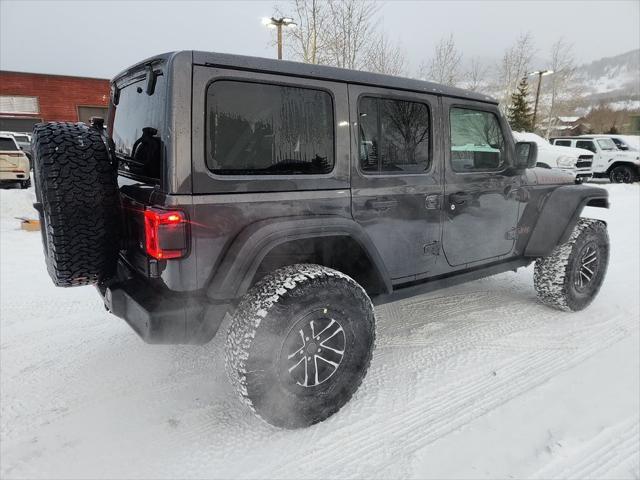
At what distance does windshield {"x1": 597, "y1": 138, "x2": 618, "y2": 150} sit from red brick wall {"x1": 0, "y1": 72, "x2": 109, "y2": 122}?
3069 cm

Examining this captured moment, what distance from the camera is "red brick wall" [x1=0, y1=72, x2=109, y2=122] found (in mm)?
30719

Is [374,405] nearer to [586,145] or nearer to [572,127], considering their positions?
[586,145]

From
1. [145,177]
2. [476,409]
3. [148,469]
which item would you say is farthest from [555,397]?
[145,177]

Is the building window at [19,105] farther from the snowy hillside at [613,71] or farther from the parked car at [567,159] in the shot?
the snowy hillside at [613,71]

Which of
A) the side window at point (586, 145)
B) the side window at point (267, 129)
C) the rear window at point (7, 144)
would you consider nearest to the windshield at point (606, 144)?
the side window at point (586, 145)

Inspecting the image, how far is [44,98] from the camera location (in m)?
31.2

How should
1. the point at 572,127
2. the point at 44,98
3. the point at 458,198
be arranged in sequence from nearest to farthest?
the point at 458,198, the point at 44,98, the point at 572,127

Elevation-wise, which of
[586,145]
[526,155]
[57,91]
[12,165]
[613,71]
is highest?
[613,71]

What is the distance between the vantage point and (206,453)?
7.07ft

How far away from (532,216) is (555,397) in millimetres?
1660

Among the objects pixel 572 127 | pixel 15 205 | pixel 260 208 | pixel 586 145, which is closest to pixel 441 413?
pixel 260 208

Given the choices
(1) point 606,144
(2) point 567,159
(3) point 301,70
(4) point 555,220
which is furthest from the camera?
(1) point 606,144

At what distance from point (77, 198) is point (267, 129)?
99 cm

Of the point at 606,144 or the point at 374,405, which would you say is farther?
the point at 606,144
